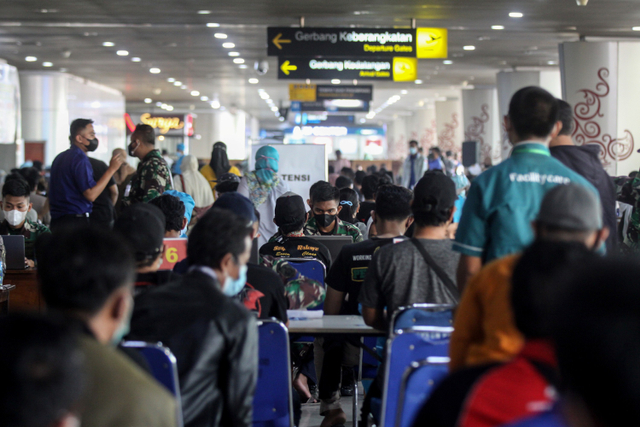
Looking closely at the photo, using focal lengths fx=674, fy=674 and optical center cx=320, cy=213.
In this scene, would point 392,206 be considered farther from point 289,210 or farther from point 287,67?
point 287,67

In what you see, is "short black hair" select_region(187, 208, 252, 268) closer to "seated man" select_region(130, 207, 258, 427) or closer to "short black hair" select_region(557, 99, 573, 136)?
"seated man" select_region(130, 207, 258, 427)

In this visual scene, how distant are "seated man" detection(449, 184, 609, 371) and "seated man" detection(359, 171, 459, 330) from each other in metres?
1.08

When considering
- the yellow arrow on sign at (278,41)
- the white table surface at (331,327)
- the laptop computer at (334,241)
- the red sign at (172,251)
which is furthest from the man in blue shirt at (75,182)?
the yellow arrow on sign at (278,41)

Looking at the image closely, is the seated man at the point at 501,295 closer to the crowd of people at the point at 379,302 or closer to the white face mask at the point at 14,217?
the crowd of people at the point at 379,302

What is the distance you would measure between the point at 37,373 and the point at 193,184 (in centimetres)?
721

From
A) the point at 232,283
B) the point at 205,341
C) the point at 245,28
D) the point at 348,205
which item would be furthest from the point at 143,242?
the point at 245,28

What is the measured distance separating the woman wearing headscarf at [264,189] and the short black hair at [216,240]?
4.76 meters

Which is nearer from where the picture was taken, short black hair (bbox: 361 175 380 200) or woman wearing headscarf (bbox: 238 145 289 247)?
woman wearing headscarf (bbox: 238 145 289 247)

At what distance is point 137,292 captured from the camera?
2596mm

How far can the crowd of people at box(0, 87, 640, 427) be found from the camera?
32.8 inches

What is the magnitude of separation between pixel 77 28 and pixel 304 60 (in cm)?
444

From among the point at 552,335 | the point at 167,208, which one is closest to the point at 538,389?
the point at 552,335

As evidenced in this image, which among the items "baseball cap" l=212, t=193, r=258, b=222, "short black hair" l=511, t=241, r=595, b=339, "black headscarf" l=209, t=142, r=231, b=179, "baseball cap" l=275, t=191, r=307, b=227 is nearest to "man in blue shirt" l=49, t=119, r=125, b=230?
"baseball cap" l=275, t=191, r=307, b=227

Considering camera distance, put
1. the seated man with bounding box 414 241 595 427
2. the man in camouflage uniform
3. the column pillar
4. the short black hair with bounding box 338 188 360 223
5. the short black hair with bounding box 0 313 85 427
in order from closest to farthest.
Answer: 1. the short black hair with bounding box 0 313 85 427
2. the seated man with bounding box 414 241 595 427
3. the man in camouflage uniform
4. the short black hair with bounding box 338 188 360 223
5. the column pillar
